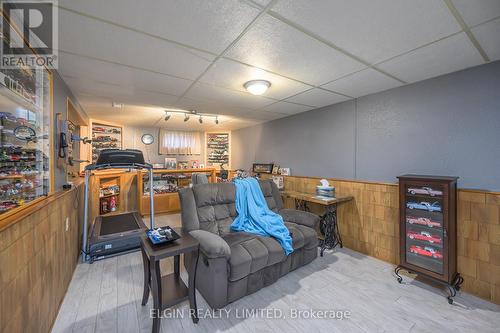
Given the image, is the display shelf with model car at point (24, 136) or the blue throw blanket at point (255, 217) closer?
the display shelf with model car at point (24, 136)

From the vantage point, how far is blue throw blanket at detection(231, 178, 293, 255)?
2486mm

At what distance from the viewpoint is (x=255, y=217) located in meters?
2.75

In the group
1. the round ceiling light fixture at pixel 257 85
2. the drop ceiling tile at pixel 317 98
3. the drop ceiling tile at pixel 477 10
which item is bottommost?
the round ceiling light fixture at pixel 257 85

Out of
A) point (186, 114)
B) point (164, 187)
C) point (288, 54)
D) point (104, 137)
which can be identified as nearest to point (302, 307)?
point (288, 54)

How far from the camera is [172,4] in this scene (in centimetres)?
132

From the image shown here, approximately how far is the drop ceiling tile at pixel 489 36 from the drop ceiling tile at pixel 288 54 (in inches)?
33.3

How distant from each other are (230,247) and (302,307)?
902 mm

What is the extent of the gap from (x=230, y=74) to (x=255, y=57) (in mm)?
481

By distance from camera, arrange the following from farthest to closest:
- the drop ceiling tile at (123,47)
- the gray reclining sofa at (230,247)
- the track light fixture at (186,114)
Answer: the track light fixture at (186,114) → the gray reclining sofa at (230,247) → the drop ceiling tile at (123,47)

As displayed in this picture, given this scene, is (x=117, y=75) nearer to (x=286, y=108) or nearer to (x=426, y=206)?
(x=286, y=108)

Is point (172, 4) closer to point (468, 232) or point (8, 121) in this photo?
point (8, 121)

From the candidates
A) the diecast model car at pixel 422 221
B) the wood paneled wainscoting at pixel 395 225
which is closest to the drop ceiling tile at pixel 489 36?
the wood paneled wainscoting at pixel 395 225

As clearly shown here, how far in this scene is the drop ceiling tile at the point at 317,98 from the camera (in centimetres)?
301

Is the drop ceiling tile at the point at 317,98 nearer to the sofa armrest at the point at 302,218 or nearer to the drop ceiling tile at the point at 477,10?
the drop ceiling tile at the point at 477,10
